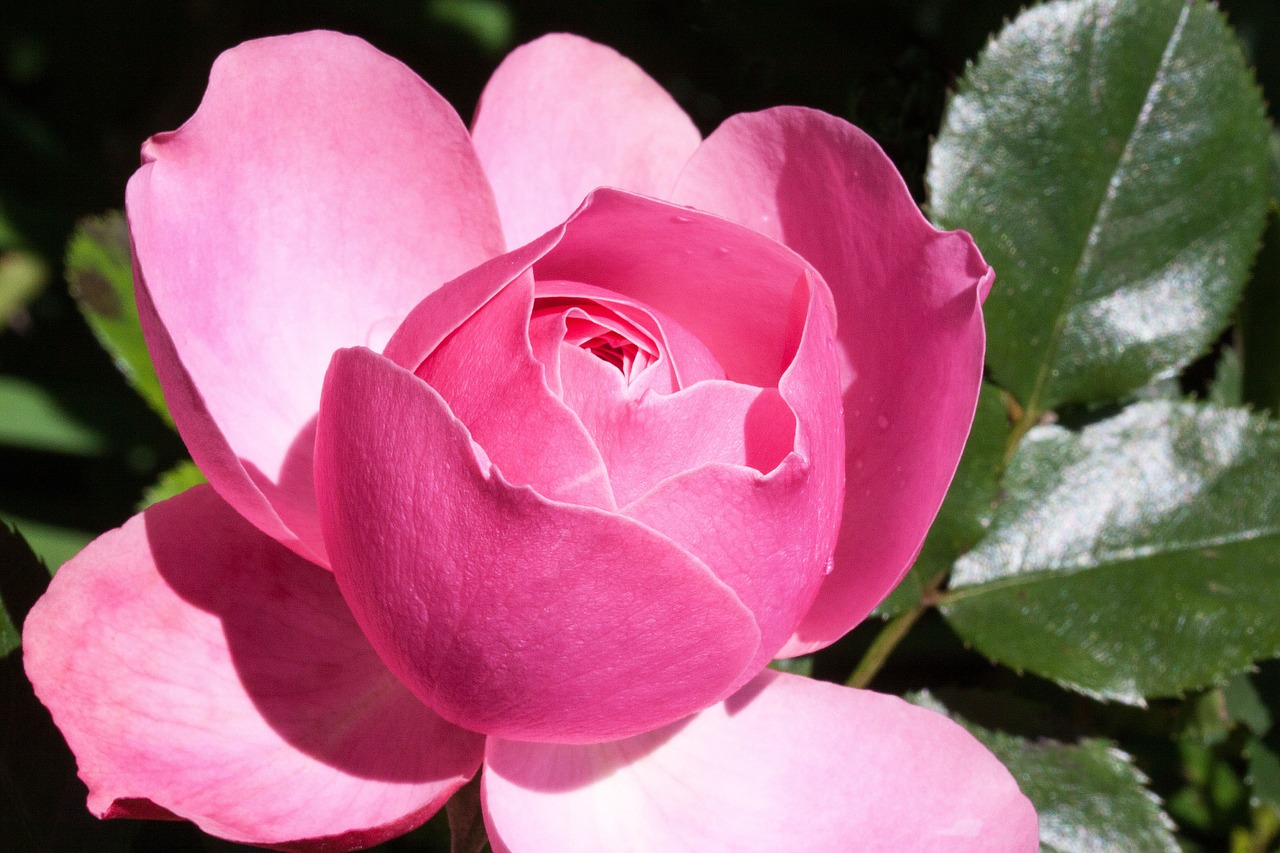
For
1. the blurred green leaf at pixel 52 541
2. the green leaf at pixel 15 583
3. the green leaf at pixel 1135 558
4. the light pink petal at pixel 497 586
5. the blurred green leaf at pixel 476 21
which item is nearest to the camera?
the light pink petal at pixel 497 586

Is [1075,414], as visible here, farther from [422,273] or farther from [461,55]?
[461,55]

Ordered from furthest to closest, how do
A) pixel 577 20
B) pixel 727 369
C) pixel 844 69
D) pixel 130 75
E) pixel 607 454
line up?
pixel 130 75
pixel 577 20
pixel 844 69
pixel 727 369
pixel 607 454

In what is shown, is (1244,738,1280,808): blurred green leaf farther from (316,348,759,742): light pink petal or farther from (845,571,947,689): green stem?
(316,348,759,742): light pink petal

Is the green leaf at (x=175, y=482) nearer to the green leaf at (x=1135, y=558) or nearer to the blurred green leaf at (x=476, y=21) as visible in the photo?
the green leaf at (x=1135, y=558)

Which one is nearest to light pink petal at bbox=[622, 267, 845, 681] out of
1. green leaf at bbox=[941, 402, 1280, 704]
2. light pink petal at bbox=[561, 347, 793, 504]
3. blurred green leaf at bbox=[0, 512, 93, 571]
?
light pink petal at bbox=[561, 347, 793, 504]

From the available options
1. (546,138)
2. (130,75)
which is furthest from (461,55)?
(546,138)

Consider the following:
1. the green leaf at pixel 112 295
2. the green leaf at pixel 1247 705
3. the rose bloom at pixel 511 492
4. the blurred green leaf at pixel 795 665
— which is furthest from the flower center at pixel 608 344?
the green leaf at pixel 1247 705

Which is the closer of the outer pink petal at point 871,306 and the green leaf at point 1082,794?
the outer pink petal at point 871,306
